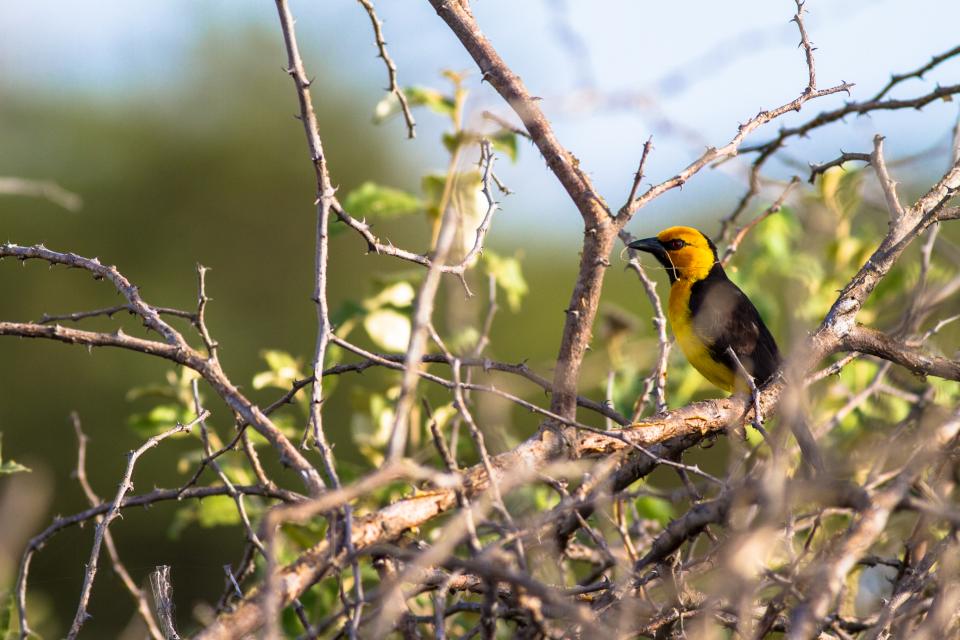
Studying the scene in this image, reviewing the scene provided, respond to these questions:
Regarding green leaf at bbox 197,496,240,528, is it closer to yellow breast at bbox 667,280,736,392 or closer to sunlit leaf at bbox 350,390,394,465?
sunlit leaf at bbox 350,390,394,465

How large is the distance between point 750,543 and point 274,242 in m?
13.6

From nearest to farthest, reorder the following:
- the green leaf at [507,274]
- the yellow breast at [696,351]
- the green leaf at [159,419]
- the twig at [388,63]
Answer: the twig at [388,63] < the green leaf at [159,419] < the green leaf at [507,274] < the yellow breast at [696,351]

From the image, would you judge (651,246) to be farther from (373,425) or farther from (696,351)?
(373,425)

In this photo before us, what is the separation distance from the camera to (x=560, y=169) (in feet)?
9.02

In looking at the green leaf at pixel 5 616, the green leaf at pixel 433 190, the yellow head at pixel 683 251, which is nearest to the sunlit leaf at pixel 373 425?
Answer: the green leaf at pixel 433 190

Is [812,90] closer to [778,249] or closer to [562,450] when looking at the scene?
[562,450]

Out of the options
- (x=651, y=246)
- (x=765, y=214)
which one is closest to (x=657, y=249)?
(x=651, y=246)

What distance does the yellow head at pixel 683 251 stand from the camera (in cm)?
618

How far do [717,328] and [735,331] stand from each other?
0.54ft

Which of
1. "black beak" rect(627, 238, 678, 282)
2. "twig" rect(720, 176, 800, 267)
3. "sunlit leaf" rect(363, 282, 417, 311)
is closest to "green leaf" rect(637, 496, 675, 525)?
"twig" rect(720, 176, 800, 267)

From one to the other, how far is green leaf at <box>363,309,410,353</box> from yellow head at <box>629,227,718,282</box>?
2270mm

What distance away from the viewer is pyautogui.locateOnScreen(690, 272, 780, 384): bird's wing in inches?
203

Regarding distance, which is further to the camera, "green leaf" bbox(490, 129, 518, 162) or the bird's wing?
the bird's wing

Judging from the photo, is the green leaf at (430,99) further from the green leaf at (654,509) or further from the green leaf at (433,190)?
the green leaf at (654,509)
